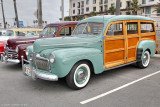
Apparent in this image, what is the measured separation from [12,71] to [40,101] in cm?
314

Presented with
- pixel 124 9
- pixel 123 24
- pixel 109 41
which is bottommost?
pixel 109 41

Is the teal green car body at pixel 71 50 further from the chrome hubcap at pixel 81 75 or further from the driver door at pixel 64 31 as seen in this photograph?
the driver door at pixel 64 31

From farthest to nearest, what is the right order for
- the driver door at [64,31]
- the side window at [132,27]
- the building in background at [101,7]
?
the building in background at [101,7] → the driver door at [64,31] → the side window at [132,27]

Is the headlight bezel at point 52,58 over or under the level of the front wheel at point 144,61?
over

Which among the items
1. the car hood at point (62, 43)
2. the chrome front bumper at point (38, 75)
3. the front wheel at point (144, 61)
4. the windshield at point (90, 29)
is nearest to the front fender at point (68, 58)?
the chrome front bumper at point (38, 75)

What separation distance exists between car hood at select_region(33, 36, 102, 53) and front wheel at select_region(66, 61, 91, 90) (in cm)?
56

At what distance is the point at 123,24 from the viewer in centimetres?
514

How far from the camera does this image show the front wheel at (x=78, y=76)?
3.89 m

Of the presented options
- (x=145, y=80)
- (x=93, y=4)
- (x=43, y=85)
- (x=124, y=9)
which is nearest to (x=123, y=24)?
(x=145, y=80)

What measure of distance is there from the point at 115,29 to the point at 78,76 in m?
1.99

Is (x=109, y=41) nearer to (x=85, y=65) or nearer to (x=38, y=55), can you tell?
(x=85, y=65)

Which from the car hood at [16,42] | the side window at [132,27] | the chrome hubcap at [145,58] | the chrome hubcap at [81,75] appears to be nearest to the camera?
the chrome hubcap at [81,75]

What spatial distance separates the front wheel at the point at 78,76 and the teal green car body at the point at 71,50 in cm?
13

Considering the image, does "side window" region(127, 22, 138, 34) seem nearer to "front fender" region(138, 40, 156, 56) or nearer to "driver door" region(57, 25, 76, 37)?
"front fender" region(138, 40, 156, 56)
